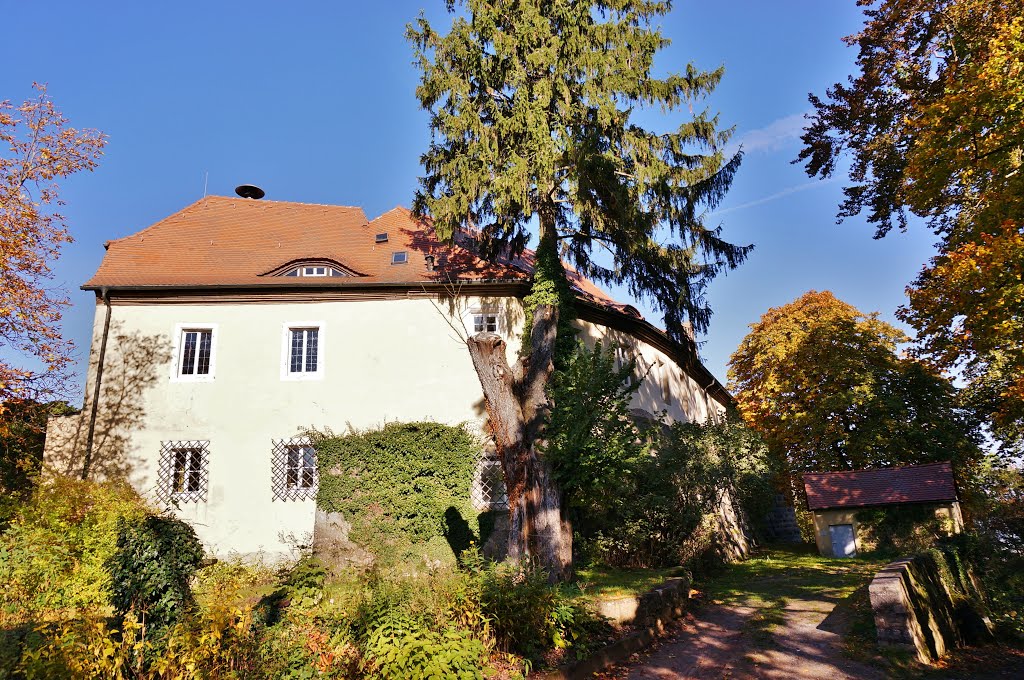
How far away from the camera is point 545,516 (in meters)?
12.5

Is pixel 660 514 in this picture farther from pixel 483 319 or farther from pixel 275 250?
pixel 275 250

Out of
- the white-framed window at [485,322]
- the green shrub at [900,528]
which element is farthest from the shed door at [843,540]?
the white-framed window at [485,322]

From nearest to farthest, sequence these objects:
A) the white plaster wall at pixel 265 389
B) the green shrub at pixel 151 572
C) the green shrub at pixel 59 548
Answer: the green shrub at pixel 151 572
the green shrub at pixel 59 548
the white plaster wall at pixel 265 389

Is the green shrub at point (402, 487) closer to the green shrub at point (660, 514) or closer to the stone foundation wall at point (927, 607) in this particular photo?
the green shrub at point (660, 514)

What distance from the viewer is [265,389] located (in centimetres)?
1711

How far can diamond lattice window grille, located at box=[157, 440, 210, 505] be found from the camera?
1617 cm

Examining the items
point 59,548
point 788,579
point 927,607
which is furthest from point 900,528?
point 59,548

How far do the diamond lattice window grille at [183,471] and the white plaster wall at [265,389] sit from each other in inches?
6.1

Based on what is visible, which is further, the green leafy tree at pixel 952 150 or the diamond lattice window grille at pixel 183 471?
the diamond lattice window grille at pixel 183 471

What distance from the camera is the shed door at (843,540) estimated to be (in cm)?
2088

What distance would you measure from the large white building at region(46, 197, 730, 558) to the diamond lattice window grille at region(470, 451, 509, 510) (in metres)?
0.18

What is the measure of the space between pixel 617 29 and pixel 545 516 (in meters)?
11.5

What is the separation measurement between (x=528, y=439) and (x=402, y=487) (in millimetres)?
4388

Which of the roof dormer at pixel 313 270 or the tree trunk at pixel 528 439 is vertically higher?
the roof dormer at pixel 313 270
